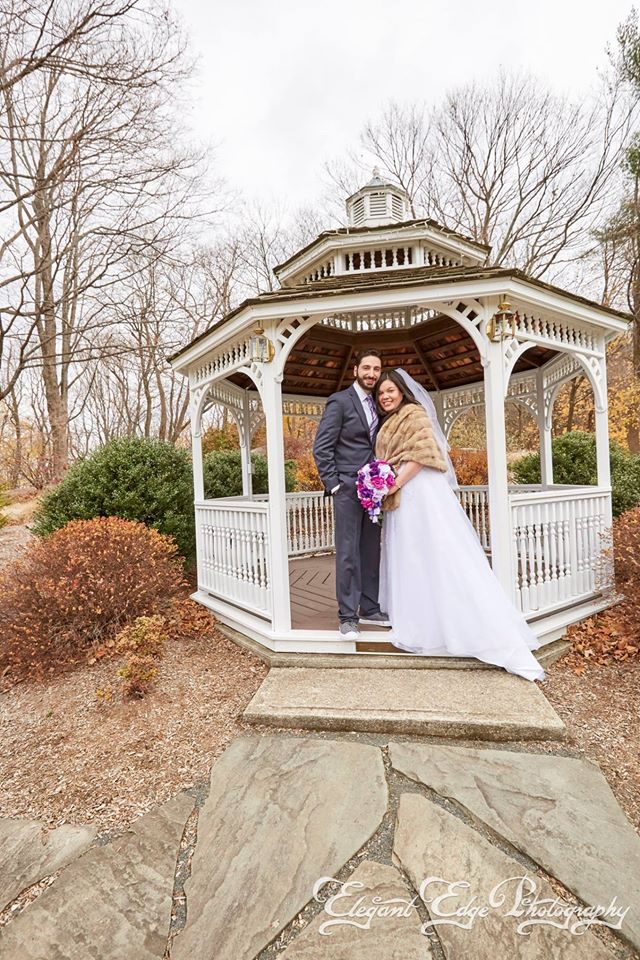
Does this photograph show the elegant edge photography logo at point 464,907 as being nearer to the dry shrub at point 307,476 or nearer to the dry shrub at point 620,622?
→ the dry shrub at point 620,622

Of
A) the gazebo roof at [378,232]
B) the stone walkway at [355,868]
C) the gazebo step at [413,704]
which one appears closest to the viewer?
the stone walkway at [355,868]

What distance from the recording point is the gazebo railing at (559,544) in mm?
4379

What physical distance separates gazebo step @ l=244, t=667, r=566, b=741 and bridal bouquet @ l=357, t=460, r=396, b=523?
1274mm

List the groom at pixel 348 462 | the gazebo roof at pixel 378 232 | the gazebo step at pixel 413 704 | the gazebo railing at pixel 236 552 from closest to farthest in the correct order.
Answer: the gazebo step at pixel 413 704
the groom at pixel 348 462
the gazebo railing at pixel 236 552
the gazebo roof at pixel 378 232

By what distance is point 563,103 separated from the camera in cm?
1516

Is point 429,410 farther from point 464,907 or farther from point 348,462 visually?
point 464,907

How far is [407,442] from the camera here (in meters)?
3.95

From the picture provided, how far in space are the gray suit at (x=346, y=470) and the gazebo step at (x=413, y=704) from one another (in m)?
0.66

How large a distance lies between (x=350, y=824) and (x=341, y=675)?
1.44 metres

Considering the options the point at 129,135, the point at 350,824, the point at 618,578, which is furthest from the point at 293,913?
the point at 129,135

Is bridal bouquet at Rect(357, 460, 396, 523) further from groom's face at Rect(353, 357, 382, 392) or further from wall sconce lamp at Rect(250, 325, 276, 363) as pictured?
wall sconce lamp at Rect(250, 325, 276, 363)

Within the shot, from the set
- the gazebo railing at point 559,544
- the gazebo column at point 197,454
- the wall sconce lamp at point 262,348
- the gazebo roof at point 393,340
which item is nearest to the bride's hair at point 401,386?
the gazebo roof at point 393,340

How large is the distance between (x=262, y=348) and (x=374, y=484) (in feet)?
5.29

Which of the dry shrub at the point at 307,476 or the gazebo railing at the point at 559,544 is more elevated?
the dry shrub at the point at 307,476
